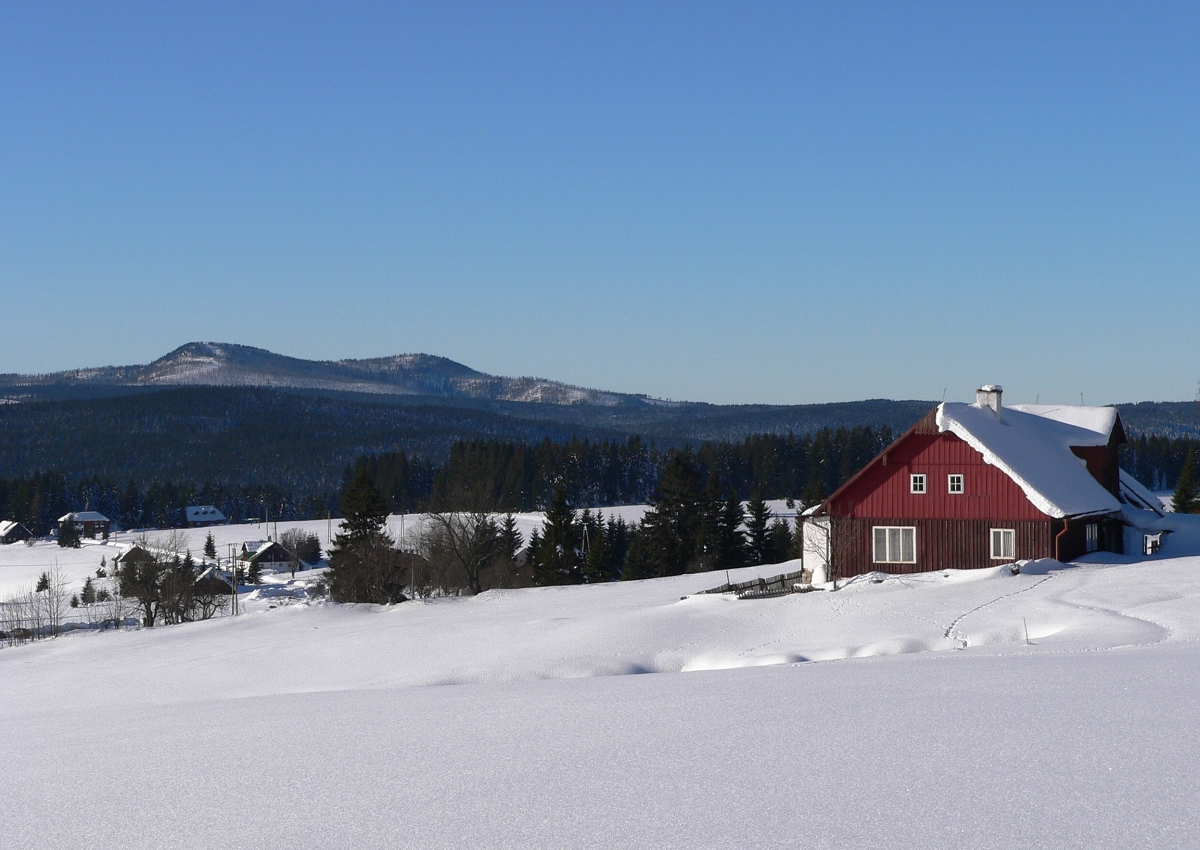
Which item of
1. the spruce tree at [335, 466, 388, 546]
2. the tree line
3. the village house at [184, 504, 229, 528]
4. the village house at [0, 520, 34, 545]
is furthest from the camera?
the village house at [184, 504, 229, 528]

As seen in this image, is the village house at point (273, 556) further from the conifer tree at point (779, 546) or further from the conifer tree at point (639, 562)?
the conifer tree at point (779, 546)

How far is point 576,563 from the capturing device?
2375 inches

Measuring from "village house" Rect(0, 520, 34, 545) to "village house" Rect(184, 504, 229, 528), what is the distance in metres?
19.5

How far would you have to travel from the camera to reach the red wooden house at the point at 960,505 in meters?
33.1

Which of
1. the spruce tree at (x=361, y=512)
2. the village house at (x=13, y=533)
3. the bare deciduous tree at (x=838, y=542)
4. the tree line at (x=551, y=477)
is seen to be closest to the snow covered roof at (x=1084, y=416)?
the bare deciduous tree at (x=838, y=542)

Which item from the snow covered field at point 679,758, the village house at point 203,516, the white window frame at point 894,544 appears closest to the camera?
the snow covered field at point 679,758

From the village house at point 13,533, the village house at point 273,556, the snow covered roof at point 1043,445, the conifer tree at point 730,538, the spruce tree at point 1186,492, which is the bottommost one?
the village house at point 13,533

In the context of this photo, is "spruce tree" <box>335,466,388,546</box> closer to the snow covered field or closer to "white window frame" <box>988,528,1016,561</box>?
"white window frame" <box>988,528,1016,561</box>

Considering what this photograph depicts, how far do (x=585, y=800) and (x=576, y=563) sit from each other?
53184mm

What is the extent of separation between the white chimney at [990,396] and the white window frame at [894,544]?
606 centimetres

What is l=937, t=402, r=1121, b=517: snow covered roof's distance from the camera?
3316 cm

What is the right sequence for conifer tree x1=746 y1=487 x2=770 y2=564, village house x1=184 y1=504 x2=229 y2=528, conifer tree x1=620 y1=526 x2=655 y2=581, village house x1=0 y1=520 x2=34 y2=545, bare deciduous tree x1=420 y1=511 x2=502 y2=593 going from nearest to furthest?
bare deciduous tree x1=420 y1=511 x2=502 y2=593 < conifer tree x1=620 y1=526 x2=655 y2=581 < conifer tree x1=746 y1=487 x2=770 y2=564 < village house x1=0 y1=520 x2=34 y2=545 < village house x1=184 y1=504 x2=229 y2=528

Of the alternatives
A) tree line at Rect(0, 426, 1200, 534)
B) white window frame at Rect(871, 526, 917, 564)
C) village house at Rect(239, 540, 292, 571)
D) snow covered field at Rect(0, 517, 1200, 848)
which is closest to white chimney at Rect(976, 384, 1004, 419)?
white window frame at Rect(871, 526, 917, 564)

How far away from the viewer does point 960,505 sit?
33.9 metres
